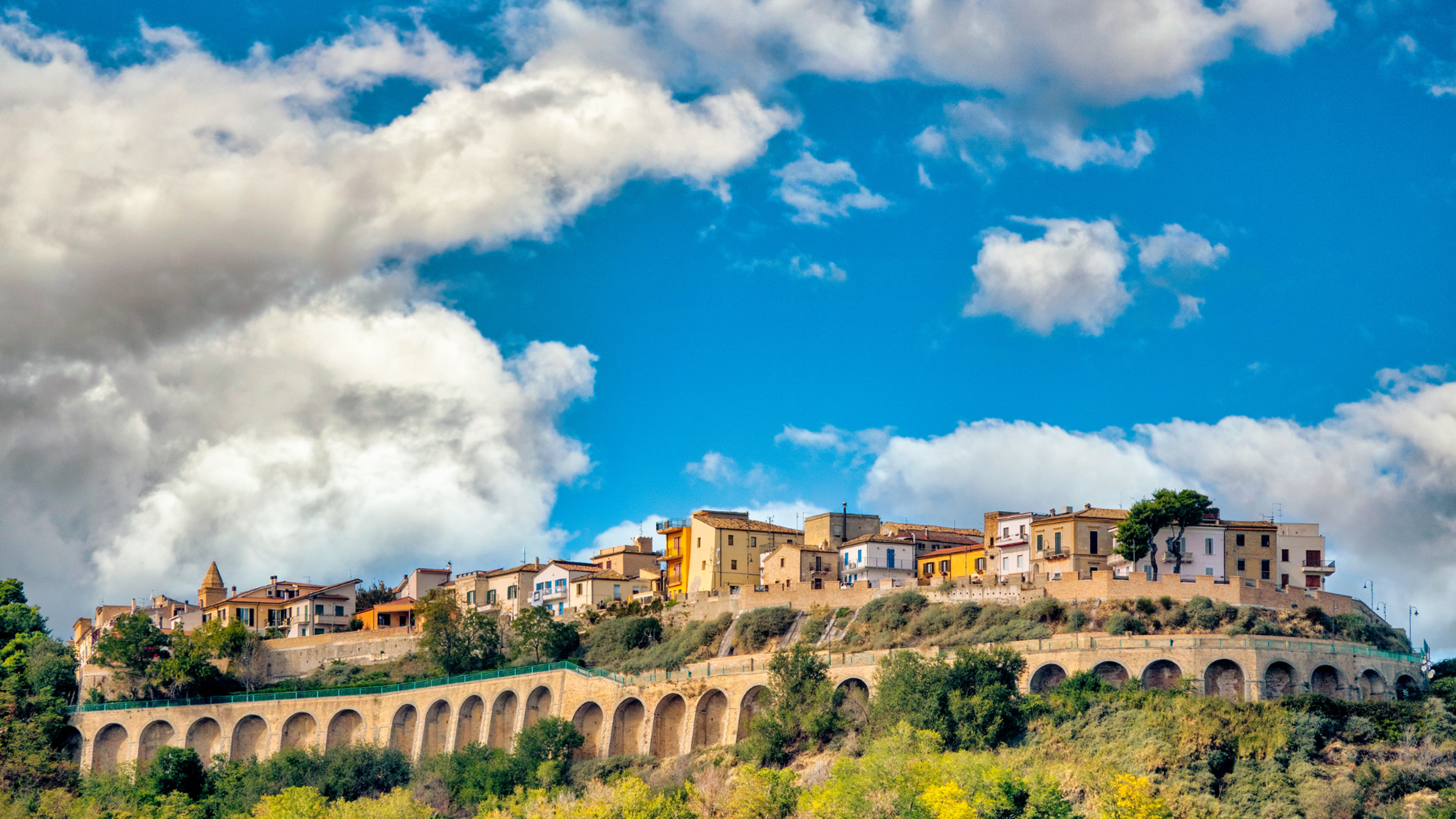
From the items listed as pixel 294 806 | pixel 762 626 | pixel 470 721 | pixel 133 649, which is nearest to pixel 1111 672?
pixel 762 626

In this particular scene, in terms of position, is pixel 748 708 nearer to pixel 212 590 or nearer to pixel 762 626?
pixel 762 626

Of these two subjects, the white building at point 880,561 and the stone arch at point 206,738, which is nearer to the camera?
the white building at point 880,561

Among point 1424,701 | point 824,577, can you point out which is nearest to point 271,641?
point 824,577

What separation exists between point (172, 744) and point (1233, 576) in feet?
205

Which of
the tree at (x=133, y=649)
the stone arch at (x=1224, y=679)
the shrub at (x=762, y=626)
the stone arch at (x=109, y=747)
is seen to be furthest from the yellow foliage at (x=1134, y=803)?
the tree at (x=133, y=649)

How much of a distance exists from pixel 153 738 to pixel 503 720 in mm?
23227

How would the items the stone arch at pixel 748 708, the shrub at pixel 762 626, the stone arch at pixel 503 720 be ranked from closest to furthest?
1. the stone arch at pixel 748 708
2. the shrub at pixel 762 626
3. the stone arch at pixel 503 720

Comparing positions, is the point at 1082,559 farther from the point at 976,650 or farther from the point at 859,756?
the point at 859,756

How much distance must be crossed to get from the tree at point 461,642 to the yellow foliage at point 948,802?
1743 inches

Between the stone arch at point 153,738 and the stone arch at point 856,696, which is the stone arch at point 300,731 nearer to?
the stone arch at point 153,738

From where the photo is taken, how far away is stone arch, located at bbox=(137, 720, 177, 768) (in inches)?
3907

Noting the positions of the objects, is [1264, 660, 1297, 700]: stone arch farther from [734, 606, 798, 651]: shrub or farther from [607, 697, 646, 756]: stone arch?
[607, 697, 646, 756]: stone arch

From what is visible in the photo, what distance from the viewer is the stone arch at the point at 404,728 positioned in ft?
320

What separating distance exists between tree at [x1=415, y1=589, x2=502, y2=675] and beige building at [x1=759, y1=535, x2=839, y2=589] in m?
17.3
